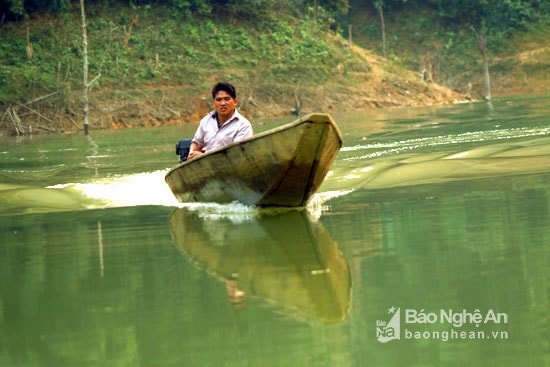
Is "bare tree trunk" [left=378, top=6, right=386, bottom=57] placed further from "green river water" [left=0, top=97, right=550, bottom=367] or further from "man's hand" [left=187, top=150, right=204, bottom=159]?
"man's hand" [left=187, top=150, right=204, bottom=159]

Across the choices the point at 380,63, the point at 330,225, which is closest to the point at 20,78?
the point at 380,63

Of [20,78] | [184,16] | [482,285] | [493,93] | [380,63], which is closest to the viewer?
[482,285]

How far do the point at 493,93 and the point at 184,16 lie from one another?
18.8 meters

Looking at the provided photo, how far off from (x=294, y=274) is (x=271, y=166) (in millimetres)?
3016

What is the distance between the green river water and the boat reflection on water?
23 millimetres

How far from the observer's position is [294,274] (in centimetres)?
678

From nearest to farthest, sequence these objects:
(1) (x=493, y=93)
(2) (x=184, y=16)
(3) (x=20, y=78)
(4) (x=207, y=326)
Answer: (4) (x=207, y=326)
(3) (x=20, y=78)
(2) (x=184, y=16)
(1) (x=493, y=93)

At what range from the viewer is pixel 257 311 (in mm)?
5758

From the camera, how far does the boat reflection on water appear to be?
598cm

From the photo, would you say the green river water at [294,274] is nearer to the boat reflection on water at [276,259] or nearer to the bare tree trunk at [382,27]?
the boat reflection on water at [276,259]

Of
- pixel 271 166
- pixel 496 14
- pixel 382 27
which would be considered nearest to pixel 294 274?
pixel 271 166

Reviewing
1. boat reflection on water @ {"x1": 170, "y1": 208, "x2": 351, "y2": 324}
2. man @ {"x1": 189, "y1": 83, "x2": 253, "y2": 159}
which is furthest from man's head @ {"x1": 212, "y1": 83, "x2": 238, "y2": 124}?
boat reflection on water @ {"x1": 170, "y1": 208, "x2": 351, "y2": 324}

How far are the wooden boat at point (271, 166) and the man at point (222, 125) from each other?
1.52 feet

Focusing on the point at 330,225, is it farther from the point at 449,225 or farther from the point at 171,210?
the point at 171,210
